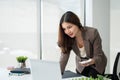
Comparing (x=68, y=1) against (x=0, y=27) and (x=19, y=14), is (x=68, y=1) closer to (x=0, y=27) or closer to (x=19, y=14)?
(x=19, y=14)

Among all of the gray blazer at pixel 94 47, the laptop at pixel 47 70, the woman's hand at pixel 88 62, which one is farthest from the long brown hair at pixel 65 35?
the laptop at pixel 47 70

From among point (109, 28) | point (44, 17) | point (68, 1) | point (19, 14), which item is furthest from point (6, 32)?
point (109, 28)

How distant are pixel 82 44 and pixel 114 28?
6.15ft

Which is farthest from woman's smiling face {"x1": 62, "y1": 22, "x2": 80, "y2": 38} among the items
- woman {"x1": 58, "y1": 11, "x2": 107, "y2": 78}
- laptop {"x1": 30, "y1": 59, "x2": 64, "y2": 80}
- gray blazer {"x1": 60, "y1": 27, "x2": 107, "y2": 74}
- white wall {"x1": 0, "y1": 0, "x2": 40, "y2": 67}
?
white wall {"x1": 0, "y1": 0, "x2": 40, "y2": 67}

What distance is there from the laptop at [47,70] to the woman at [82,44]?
687mm

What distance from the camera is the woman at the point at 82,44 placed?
2.38 meters

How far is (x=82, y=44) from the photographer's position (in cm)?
251

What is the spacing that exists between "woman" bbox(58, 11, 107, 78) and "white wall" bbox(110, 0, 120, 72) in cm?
172

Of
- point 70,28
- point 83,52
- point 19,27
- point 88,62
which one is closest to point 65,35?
point 70,28

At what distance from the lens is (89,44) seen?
8.03ft

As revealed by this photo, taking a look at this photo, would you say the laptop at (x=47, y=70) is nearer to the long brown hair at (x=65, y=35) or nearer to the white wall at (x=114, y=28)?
the long brown hair at (x=65, y=35)

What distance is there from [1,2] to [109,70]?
2.33 m

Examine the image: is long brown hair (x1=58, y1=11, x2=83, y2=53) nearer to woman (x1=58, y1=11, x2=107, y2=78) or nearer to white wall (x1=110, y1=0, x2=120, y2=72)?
woman (x1=58, y1=11, x2=107, y2=78)

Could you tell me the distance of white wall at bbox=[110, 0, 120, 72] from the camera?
4.09 metres
